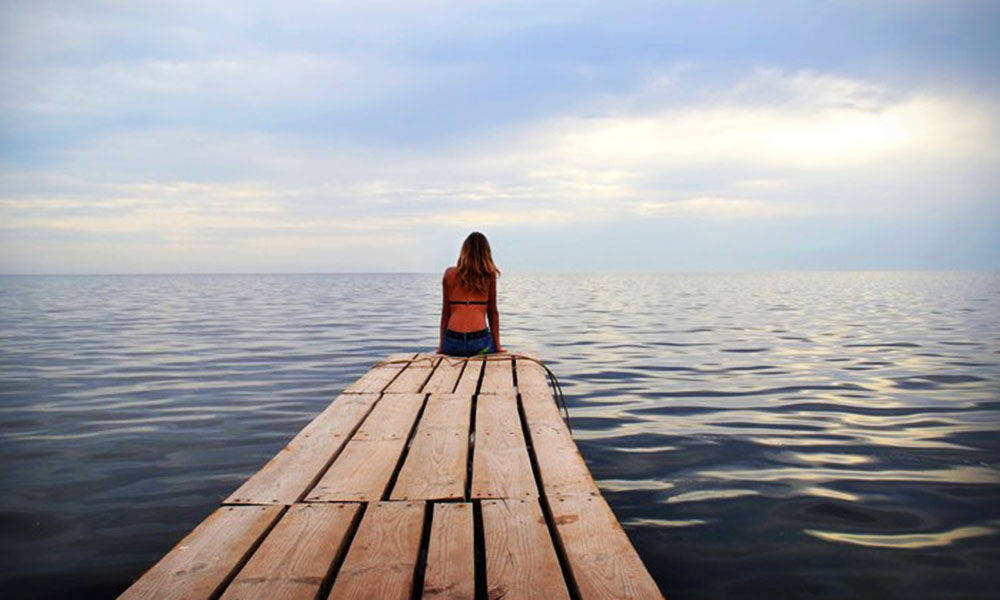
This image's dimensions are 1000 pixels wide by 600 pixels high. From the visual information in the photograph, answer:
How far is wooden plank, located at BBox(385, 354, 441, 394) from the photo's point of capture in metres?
7.08

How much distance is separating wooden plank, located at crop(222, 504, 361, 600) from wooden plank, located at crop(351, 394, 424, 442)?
154 centimetres

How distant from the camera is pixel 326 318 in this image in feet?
81.0

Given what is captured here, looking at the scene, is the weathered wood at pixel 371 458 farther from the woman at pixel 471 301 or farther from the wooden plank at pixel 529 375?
the woman at pixel 471 301

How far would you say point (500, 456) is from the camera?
456cm

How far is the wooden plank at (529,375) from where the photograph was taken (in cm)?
716

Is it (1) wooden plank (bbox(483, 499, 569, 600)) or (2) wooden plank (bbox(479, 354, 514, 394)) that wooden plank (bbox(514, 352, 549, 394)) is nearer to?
(2) wooden plank (bbox(479, 354, 514, 394))

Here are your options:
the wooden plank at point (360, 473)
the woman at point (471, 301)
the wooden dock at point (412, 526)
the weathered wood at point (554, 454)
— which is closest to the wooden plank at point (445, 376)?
the woman at point (471, 301)

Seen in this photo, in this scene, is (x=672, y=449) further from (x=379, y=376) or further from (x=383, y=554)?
(x=383, y=554)

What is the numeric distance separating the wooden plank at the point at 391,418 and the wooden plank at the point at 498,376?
76 cm

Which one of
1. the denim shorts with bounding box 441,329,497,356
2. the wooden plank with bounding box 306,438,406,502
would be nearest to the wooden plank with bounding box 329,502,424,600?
the wooden plank with bounding box 306,438,406,502

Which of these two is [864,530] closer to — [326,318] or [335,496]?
[335,496]

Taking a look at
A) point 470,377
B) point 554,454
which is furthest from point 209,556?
point 470,377

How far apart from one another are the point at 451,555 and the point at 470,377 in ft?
15.5

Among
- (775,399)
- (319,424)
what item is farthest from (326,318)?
(319,424)
